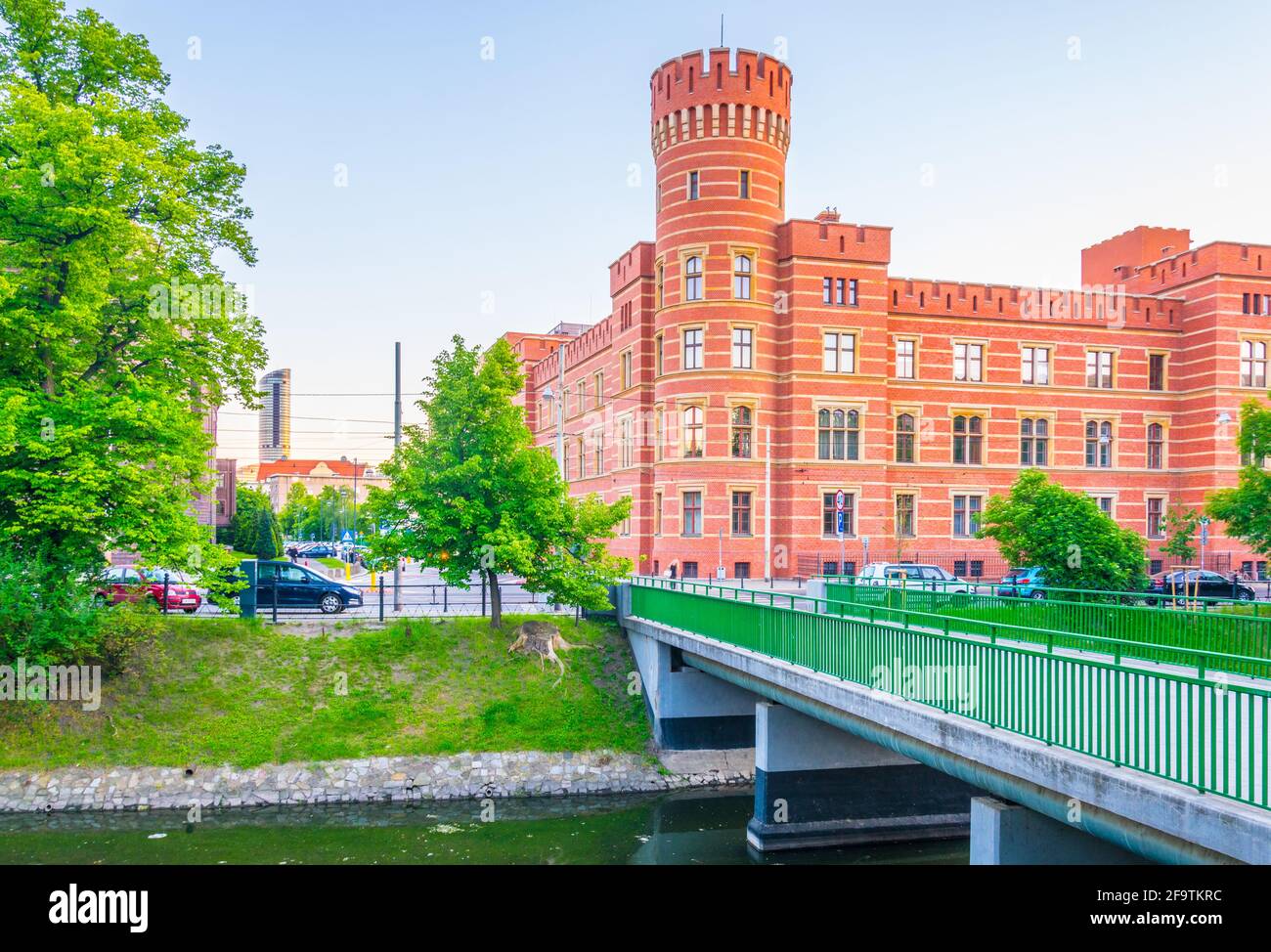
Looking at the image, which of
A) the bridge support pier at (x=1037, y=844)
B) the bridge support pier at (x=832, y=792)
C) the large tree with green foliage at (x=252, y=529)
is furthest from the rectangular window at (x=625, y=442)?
the bridge support pier at (x=1037, y=844)

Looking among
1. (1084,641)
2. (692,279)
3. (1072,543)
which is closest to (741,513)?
(692,279)

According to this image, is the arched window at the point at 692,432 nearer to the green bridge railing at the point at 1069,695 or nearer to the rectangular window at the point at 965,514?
the rectangular window at the point at 965,514

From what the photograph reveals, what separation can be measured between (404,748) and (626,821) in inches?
221

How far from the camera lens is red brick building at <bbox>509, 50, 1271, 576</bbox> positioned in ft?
139

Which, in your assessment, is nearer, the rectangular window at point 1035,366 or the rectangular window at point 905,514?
the rectangular window at point 905,514

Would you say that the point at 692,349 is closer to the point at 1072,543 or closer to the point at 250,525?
the point at 1072,543

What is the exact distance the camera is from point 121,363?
74.1 ft

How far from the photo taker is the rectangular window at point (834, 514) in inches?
1711

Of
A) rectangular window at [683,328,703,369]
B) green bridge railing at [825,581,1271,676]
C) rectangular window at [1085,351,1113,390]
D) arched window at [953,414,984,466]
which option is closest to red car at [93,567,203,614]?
green bridge railing at [825,581,1271,676]

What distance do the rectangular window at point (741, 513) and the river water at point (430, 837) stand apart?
2277cm

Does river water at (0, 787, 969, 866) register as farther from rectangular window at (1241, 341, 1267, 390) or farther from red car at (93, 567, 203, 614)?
rectangular window at (1241, 341, 1267, 390)
